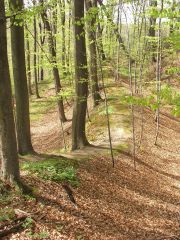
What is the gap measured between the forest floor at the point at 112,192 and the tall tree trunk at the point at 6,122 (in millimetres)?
657

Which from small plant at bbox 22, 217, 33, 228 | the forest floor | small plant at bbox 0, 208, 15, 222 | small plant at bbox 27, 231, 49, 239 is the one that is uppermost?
small plant at bbox 0, 208, 15, 222

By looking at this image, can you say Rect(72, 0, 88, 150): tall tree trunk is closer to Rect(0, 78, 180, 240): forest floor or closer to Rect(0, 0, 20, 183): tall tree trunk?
Rect(0, 78, 180, 240): forest floor

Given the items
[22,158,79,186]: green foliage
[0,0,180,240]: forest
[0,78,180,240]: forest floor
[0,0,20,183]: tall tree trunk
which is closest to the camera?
[0,0,20,183]: tall tree trunk

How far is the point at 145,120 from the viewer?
67.4 feet

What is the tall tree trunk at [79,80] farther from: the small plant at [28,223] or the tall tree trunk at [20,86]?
the small plant at [28,223]

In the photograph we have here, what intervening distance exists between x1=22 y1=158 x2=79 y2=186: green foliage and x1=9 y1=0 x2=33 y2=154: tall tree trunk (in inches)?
62.5

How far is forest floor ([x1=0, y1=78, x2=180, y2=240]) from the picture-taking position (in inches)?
280

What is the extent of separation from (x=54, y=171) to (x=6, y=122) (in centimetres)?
290

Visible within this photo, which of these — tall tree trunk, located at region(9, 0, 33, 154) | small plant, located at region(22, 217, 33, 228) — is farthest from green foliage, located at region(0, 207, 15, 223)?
tall tree trunk, located at region(9, 0, 33, 154)

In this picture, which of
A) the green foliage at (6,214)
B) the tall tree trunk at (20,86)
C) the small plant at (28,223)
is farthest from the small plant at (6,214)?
the tall tree trunk at (20,86)

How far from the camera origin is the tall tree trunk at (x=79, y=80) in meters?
12.0

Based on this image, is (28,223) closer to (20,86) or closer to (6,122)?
(6,122)

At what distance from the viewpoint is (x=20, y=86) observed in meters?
11.0

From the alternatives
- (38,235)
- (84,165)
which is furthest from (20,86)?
(38,235)
